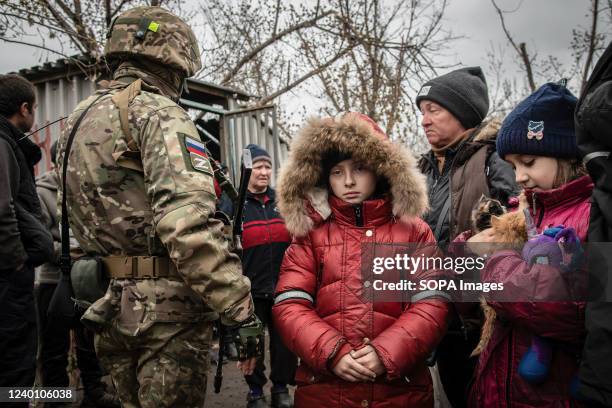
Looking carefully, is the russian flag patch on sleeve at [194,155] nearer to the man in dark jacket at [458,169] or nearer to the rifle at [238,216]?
the rifle at [238,216]

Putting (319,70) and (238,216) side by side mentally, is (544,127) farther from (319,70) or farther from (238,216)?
(319,70)

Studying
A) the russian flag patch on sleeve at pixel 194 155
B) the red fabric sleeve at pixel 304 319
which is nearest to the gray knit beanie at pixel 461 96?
the red fabric sleeve at pixel 304 319

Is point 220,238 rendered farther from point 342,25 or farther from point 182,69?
point 342,25

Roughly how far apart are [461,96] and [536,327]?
5.33ft

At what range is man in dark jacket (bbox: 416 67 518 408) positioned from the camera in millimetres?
2648

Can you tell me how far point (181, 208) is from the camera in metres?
1.98

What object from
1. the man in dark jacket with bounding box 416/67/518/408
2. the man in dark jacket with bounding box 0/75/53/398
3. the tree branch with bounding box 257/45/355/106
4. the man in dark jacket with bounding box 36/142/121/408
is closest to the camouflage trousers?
the man in dark jacket with bounding box 0/75/53/398

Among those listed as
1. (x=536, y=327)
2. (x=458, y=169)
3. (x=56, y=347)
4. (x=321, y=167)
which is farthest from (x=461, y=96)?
(x=56, y=347)

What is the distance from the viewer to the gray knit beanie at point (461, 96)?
299 cm

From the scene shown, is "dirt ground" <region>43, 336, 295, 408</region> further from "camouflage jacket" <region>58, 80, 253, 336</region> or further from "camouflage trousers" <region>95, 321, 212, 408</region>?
"camouflage jacket" <region>58, 80, 253, 336</region>

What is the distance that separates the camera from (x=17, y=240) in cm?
299

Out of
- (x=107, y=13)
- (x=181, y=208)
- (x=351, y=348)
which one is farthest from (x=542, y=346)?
(x=107, y=13)

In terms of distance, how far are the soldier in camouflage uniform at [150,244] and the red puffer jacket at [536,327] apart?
0.96 m

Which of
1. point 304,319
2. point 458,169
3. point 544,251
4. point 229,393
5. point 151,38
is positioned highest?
point 151,38
